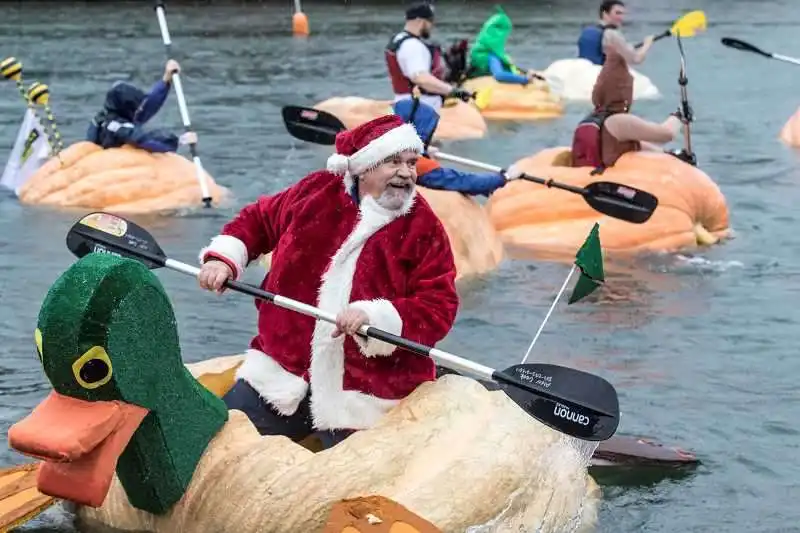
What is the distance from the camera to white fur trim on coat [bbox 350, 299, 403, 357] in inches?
180

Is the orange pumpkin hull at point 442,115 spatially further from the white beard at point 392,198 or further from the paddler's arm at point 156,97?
the white beard at point 392,198

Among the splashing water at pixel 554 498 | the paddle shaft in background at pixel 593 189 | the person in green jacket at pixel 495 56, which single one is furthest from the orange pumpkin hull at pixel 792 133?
the splashing water at pixel 554 498

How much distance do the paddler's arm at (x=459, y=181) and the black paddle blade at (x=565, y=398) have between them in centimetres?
399

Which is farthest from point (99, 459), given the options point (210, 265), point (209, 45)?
point (209, 45)

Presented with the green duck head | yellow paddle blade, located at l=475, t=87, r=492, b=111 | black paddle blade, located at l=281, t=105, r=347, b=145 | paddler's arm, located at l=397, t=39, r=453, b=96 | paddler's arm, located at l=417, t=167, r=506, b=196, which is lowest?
yellow paddle blade, located at l=475, t=87, r=492, b=111

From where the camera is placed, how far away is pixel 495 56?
17297 mm

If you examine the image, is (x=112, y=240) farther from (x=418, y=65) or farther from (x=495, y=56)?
(x=495, y=56)

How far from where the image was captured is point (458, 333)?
8.24 meters

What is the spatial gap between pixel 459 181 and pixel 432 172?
0.22 meters

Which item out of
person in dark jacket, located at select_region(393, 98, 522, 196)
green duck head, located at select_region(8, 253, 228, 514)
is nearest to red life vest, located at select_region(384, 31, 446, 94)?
person in dark jacket, located at select_region(393, 98, 522, 196)

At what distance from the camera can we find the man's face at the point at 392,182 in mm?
4758

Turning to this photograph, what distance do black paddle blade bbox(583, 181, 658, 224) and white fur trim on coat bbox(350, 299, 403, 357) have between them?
4.67m

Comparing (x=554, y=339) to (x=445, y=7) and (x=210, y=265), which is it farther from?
(x=445, y=7)

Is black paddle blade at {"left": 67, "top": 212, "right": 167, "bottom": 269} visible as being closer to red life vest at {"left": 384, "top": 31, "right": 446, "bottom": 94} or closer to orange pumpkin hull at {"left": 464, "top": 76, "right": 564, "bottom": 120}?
red life vest at {"left": 384, "top": 31, "right": 446, "bottom": 94}
